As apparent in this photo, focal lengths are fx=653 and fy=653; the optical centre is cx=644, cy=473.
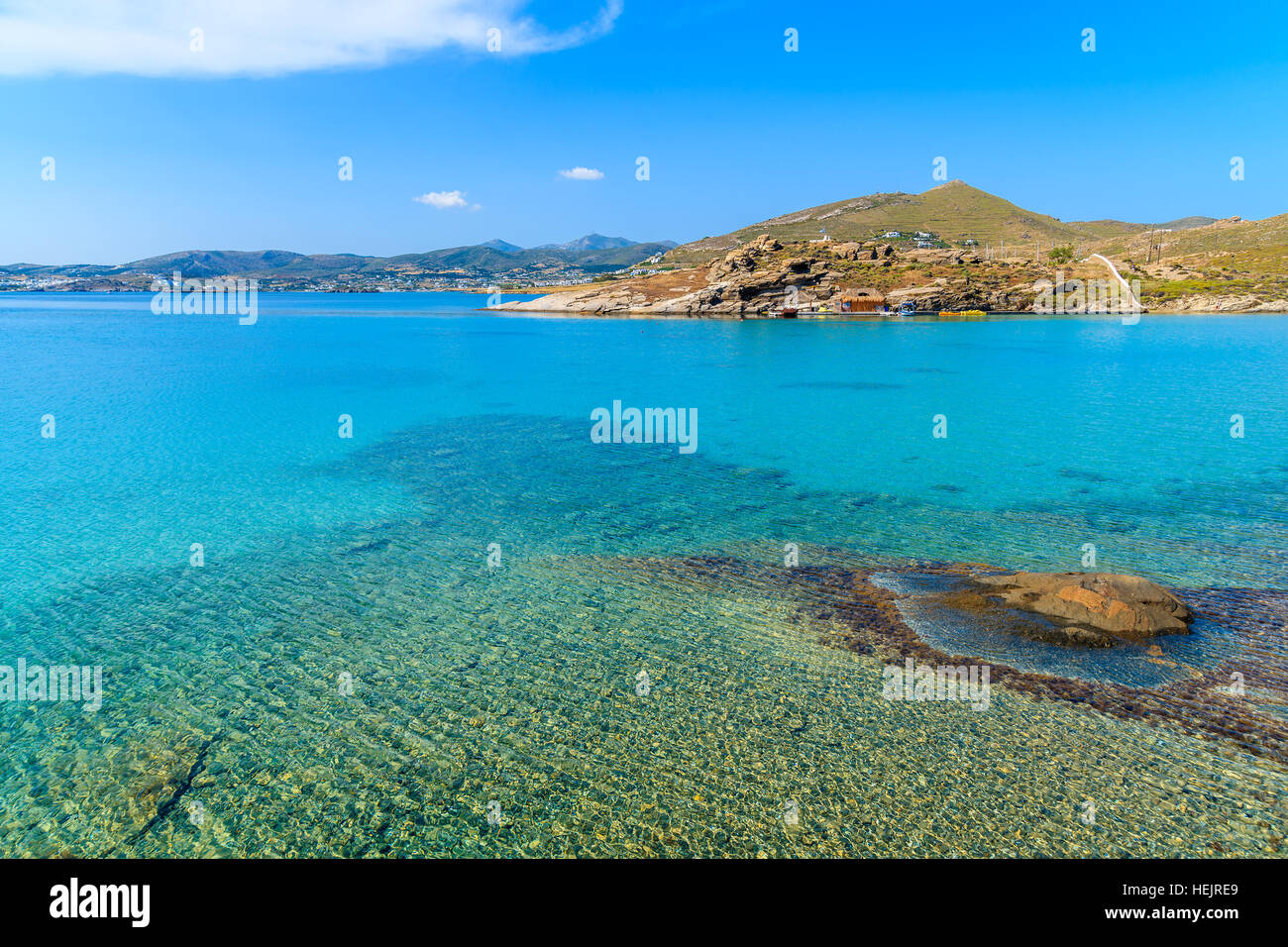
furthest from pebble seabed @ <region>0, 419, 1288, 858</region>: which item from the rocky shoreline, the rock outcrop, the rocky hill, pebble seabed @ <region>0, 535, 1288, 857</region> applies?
the rocky hill

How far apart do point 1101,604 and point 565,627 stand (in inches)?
464

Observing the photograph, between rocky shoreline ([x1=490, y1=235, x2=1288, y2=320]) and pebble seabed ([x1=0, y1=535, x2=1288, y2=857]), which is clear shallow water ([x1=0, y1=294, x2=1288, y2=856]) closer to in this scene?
pebble seabed ([x1=0, y1=535, x2=1288, y2=857])

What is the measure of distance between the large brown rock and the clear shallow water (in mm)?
2676

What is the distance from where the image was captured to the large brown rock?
13.8 meters

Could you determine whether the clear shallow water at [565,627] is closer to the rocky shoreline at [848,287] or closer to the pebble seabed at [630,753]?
the pebble seabed at [630,753]

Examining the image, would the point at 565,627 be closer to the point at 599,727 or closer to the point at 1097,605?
the point at 599,727

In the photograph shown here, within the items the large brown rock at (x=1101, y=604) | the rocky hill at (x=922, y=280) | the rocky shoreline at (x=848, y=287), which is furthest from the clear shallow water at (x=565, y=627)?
the rocky hill at (x=922, y=280)

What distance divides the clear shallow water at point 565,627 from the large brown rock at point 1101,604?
268 centimetres

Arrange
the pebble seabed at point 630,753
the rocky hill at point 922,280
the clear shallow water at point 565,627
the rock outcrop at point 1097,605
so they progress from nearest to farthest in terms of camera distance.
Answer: the pebble seabed at point 630,753 → the clear shallow water at point 565,627 → the rock outcrop at point 1097,605 → the rocky hill at point 922,280

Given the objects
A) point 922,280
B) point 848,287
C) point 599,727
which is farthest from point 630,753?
point 922,280

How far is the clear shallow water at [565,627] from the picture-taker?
9.25 metres

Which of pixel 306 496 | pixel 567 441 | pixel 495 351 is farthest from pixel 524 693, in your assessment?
pixel 495 351

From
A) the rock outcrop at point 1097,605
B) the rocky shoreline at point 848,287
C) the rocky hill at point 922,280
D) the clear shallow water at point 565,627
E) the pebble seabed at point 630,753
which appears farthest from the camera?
the rocky shoreline at point 848,287

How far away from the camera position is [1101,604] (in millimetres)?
14195
